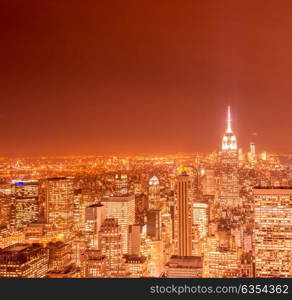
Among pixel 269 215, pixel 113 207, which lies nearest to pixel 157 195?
pixel 113 207

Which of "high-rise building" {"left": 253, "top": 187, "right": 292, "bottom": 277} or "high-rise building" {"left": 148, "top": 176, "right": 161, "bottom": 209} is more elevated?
"high-rise building" {"left": 148, "top": 176, "right": 161, "bottom": 209}

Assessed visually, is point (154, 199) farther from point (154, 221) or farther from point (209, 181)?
point (209, 181)

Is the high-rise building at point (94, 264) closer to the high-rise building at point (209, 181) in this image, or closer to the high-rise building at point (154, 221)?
the high-rise building at point (154, 221)

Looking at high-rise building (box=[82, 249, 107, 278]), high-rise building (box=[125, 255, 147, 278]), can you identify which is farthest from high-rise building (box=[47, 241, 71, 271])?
high-rise building (box=[125, 255, 147, 278])

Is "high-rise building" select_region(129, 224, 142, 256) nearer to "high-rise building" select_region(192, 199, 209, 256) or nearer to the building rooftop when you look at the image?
the building rooftop

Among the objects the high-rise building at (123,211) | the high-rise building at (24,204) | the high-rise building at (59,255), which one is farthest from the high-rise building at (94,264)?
the high-rise building at (24,204)

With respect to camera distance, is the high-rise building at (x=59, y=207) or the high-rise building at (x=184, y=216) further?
the high-rise building at (x=184, y=216)

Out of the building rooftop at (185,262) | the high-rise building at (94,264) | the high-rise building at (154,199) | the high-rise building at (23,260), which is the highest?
the high-rise building at (154,199)
